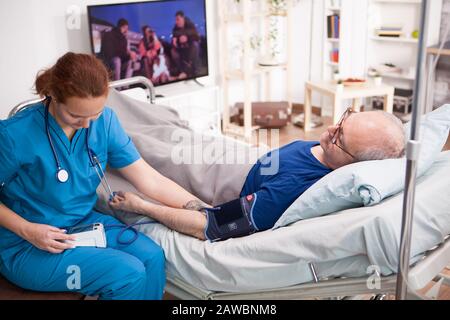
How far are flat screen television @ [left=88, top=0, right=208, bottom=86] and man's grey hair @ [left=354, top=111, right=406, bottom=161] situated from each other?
211 cm

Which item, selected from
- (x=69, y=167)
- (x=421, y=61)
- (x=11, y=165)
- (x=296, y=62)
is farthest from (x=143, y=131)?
(x=296, y=62)

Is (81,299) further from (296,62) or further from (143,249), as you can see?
(296,62)

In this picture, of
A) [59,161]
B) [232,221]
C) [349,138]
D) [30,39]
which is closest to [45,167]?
[59,161]

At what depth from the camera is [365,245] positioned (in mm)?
1279

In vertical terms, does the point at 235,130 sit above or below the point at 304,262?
below

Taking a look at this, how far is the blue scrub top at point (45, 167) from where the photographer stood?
56.7 inches

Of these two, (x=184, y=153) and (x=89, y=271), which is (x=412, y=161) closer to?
(x=89, y=271)

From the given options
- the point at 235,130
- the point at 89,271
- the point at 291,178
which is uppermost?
the point at 291,178

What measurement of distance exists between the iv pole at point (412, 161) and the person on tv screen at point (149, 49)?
287 cm

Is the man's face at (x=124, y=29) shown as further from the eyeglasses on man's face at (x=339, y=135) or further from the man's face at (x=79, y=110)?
the eyeglasses on man's face at (x=339, y=135)

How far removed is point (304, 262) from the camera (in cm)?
136

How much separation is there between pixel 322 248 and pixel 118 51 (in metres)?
2.52
